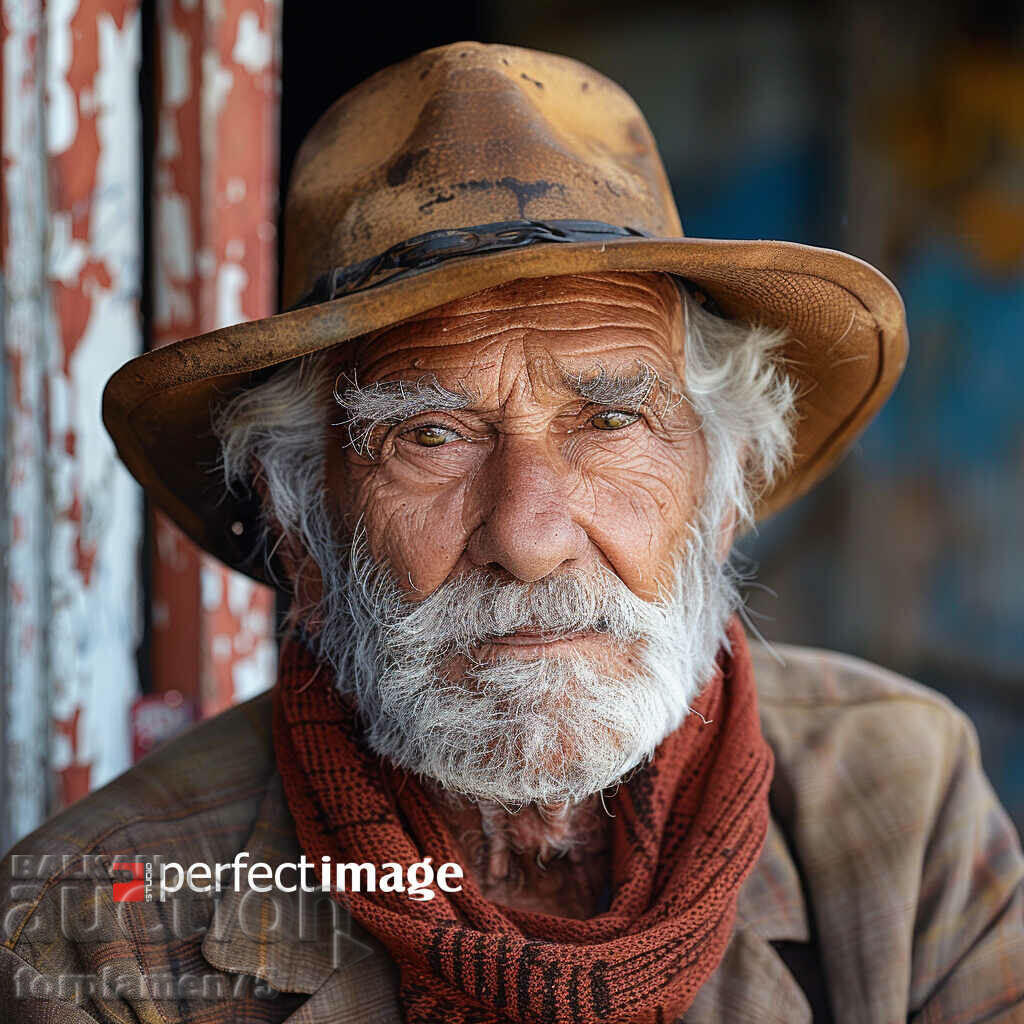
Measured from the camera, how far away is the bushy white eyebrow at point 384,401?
174 cm

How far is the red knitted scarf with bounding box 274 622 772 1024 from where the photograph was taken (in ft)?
5.10

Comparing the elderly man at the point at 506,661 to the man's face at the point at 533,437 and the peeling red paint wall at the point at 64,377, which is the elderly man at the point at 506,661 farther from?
the peeling red paint wall at the point at 64,377

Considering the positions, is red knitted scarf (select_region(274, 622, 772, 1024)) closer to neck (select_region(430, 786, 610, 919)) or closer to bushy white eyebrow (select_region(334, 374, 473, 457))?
neck (select_region(430, 786, 610, 919))

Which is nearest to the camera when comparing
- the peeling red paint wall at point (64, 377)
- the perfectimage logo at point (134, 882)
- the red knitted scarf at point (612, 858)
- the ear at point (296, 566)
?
the red knitted scarf at point (612, 858)

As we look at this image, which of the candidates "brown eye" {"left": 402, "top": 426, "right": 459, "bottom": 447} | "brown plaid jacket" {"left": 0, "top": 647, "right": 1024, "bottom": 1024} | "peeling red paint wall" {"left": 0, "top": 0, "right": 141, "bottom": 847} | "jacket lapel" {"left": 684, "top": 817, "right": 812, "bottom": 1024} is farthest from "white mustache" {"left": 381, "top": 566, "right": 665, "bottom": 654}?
"peeling red paint wall" {"left": 0, "top": 0, "right": 141, "bottom": 847}

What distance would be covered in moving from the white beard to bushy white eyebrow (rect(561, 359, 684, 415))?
27 cm

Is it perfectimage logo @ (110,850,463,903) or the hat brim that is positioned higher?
the hat brim

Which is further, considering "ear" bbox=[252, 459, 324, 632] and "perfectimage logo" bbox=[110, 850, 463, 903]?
"ear" bbox=[252, 459, 324, 632]

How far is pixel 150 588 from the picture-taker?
288 centimetres

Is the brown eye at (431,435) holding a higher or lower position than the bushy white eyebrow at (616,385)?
lower

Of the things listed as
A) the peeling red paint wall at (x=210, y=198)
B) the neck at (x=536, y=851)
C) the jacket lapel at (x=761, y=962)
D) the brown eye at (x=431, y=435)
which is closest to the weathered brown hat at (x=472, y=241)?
the brown eye at (x=431, y=435)

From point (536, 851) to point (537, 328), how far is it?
0.91 metres

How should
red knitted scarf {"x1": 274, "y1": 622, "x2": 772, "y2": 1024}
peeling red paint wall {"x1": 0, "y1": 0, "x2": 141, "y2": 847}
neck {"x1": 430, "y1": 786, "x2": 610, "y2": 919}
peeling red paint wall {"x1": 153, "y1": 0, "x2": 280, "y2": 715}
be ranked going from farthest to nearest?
1. peeling red paint wall {"x1": 153, "y1": 0, "x2": 280, "y2": 715}
2. peeling red paint wall {"x1": 0, "y1": 0, "x2": 141, "y2": 847}
3. neck {"x1": 430, "y1": 786, "x2": 610, "y2": 919}
4. red knitted scarf {"x1": 274, "y1": 622, "x2": 772, "y2": 1024}

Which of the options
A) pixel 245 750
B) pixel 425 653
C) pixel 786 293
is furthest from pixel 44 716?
pixel 786 293
